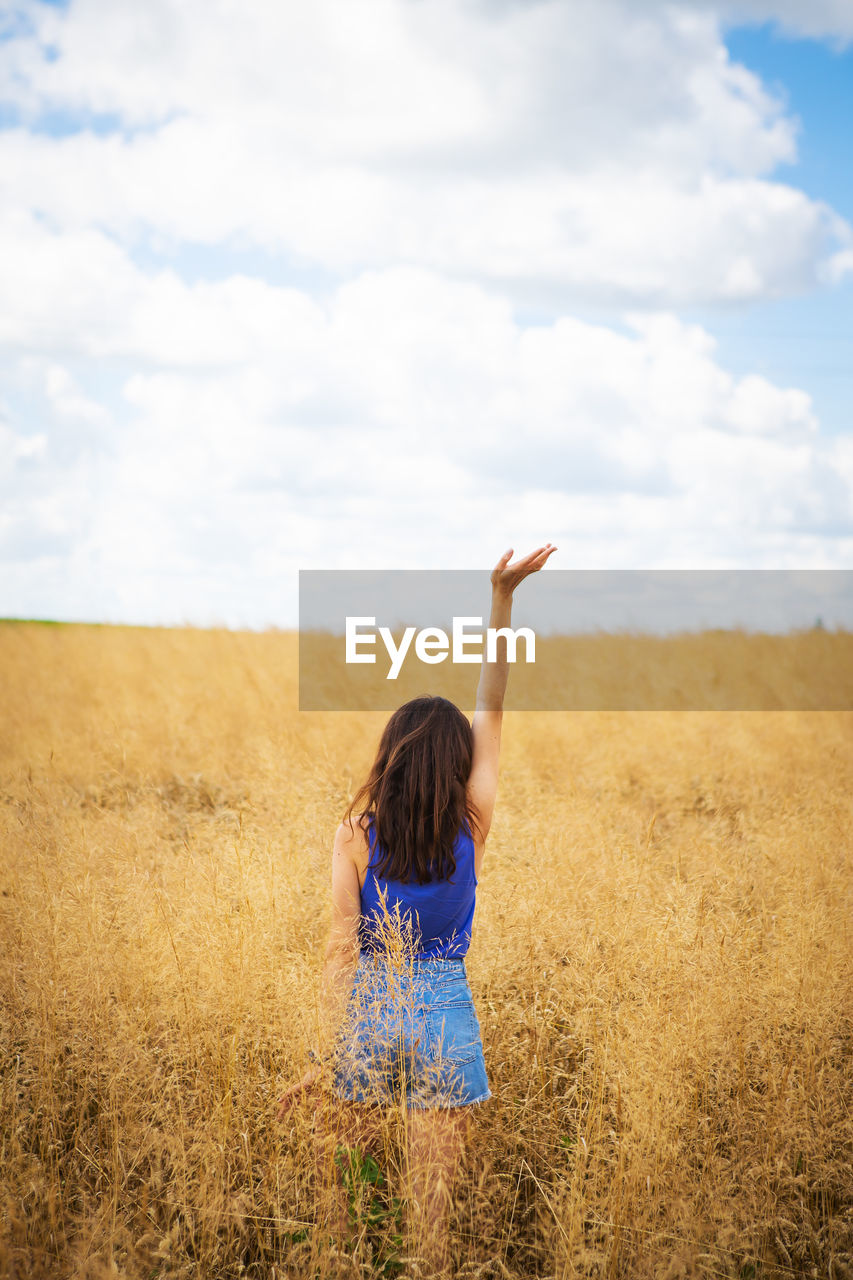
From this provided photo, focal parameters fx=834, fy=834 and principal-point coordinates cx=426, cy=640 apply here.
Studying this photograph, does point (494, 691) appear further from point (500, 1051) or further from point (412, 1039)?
point (500, 1051)

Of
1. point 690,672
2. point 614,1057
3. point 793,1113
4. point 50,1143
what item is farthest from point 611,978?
point 690,672

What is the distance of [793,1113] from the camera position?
2545mm

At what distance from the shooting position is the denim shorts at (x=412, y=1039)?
6.96ft

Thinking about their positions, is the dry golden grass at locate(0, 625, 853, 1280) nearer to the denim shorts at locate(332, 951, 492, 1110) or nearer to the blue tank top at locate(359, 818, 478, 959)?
the denim shorts at locate(332, 951, 492, 1110)

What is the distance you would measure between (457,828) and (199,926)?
1.32 m

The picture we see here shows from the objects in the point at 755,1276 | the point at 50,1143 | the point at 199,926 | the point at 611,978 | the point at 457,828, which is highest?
the point at 457,828

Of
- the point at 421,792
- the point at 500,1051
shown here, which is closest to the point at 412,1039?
the point at 421,792

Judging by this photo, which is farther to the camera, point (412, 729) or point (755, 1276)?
point (412, 729)

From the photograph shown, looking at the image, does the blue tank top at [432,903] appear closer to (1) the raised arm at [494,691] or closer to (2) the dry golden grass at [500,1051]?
(1) the raised arm at [494,691]

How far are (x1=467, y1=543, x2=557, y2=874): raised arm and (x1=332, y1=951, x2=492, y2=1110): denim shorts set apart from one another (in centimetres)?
41

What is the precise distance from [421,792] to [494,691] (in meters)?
0.49

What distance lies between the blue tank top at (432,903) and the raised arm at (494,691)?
0.15 meters

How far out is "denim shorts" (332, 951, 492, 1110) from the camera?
2.12m

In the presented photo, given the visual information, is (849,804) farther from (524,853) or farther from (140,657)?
(140,657)
